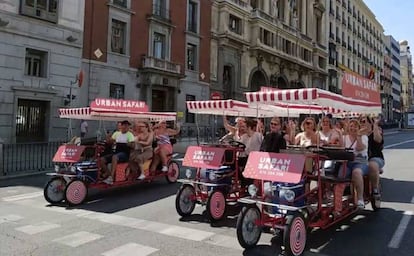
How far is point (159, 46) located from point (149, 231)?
2481 centimetres

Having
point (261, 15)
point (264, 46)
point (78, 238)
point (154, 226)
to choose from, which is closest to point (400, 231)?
point (154, 226)

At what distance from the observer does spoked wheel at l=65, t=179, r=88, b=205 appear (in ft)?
28.7

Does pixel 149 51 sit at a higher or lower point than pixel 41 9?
lower

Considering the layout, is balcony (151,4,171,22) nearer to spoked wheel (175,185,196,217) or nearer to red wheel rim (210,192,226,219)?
spoked wheel (175,185,196,217)

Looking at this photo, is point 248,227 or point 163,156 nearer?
point 248,227

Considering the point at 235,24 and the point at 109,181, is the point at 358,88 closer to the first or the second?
the point at 109,181

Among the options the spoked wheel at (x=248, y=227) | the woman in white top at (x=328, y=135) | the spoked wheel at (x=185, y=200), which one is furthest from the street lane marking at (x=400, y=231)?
the spoked wheel at (x=185, y=200)

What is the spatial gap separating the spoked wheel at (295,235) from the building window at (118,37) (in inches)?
910

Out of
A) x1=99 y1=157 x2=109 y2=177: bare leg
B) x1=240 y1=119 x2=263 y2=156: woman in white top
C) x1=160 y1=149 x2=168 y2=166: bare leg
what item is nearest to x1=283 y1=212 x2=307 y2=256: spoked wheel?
x1=240 y1=119 x2=263 y2=156: woman in white top

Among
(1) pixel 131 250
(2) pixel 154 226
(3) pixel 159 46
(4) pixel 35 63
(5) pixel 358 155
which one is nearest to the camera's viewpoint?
(1) pixel 131 250

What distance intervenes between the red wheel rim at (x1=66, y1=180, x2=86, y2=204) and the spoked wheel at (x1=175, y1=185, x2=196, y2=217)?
8.29ft

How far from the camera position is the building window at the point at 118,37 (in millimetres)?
26688

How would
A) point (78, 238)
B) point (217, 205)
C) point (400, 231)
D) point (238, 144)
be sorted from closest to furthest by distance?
point (78, 238) < point (400, 231) < point (217, 205) < point (238, 144)

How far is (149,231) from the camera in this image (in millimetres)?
6777
